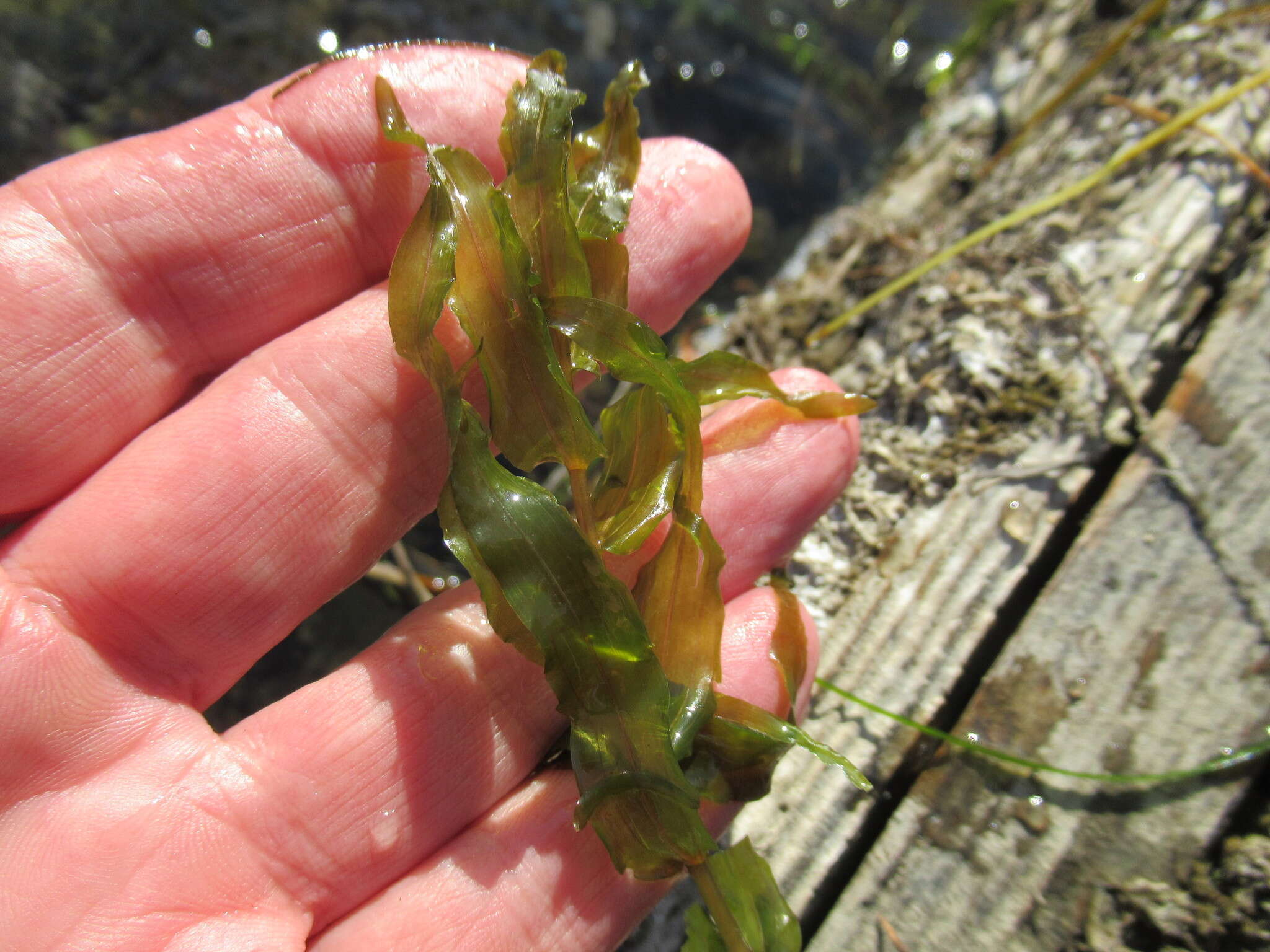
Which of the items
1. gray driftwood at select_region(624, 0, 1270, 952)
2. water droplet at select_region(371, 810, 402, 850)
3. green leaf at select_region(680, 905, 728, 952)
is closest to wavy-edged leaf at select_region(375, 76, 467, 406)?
water droplet at select_region(371, 810, 402, 850)

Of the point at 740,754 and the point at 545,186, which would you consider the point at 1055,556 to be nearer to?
the point at 740,754

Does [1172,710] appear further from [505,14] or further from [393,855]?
[505,14]

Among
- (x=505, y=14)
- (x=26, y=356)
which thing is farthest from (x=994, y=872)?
(x=505, y=14)

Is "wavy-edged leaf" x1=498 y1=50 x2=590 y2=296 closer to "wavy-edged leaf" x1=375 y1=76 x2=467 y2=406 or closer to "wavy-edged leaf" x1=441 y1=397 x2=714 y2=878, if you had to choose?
"wavy-edged leaf" x1=375 y1=76 x2=467 y2=406

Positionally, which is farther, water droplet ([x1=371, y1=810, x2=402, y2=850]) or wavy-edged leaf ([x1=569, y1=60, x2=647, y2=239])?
A: wavy-edged leaf ([x1=569, y1=60, x2=647, y2=239])

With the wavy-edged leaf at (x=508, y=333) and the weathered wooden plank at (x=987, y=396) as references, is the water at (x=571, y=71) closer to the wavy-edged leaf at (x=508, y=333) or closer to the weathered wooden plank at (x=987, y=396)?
the wavy-edged leaf at (x=508, y=333)

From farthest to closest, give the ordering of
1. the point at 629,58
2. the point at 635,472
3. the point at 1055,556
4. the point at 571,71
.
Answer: the point at 629,58 < the point at 571,71 < the point at 1055,556 < the point at 635,472

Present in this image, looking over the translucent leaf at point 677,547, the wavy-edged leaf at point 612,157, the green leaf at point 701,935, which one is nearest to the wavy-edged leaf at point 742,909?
the green leaf at point 701,935

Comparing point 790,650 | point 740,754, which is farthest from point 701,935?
point 790,650
